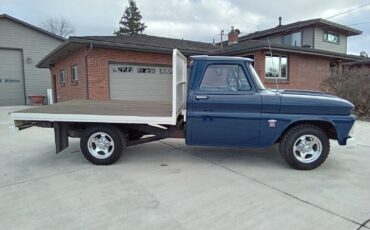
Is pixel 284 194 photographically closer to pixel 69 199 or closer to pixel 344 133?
pixel 344 133

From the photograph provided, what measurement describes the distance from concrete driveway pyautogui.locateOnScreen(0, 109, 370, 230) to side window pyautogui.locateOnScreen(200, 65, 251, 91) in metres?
1.43

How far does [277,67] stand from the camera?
16266 millimetres

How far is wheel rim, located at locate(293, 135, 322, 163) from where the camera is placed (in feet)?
16.9

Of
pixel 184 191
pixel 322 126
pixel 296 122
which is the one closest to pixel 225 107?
pixel 296 122

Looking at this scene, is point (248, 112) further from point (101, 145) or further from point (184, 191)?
point (101, 145)

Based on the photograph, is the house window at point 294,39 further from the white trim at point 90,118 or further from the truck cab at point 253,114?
the white trim at point 90,118

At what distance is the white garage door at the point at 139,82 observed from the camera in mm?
13578

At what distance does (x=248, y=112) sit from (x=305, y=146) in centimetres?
118

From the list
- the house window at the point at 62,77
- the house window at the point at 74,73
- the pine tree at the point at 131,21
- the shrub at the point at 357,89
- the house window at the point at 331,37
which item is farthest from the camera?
the pine tree at the point at 131,21

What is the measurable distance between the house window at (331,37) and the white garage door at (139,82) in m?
14.8

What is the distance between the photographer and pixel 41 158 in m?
6.11

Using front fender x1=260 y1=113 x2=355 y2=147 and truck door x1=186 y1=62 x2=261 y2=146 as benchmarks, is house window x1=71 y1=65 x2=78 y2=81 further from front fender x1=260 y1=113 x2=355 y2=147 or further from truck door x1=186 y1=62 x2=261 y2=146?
front fender x1=260 y1=113 x2=355 y2=147

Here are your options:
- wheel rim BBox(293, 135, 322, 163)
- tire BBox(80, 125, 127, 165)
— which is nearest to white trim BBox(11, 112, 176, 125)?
tire BBox(80, 125, 127, 165)

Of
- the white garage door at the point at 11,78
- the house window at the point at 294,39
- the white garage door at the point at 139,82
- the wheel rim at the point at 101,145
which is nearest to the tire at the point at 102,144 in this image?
the wheel rim at the point at 101,145
